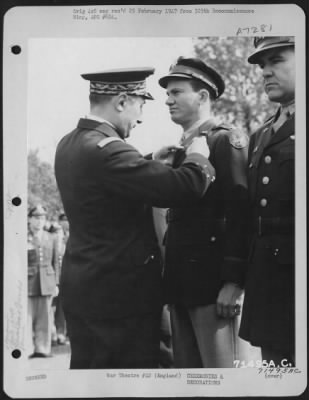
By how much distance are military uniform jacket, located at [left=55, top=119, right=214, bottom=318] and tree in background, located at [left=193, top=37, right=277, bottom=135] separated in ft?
0.57

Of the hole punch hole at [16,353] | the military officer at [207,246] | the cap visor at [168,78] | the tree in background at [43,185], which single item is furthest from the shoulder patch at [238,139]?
the hole punch hole at [16,353]

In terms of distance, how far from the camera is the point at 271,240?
139 cm

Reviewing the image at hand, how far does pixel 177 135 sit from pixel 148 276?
44cm

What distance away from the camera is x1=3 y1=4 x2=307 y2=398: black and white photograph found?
1.38 m

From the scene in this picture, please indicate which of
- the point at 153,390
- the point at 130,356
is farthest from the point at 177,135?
the point at 153,390

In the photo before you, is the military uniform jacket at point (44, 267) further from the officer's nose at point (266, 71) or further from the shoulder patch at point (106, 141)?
the officer's nose at point (266, 71)

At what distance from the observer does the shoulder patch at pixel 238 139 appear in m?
1.40

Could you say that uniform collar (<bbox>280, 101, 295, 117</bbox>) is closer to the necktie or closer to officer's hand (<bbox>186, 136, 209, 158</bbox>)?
the necktie

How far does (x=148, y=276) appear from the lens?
1.38 meters

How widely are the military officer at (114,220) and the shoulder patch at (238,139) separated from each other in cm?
9

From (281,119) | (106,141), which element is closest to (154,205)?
(106,141)

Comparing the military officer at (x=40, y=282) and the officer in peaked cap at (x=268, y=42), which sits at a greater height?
the officer in peaked cap at (x=268, y=42)

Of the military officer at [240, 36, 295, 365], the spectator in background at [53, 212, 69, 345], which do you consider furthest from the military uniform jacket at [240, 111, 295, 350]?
the spectator in background at [53, 212, 69, 345]

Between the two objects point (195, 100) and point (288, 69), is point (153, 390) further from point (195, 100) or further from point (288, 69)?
point (288, 69)
